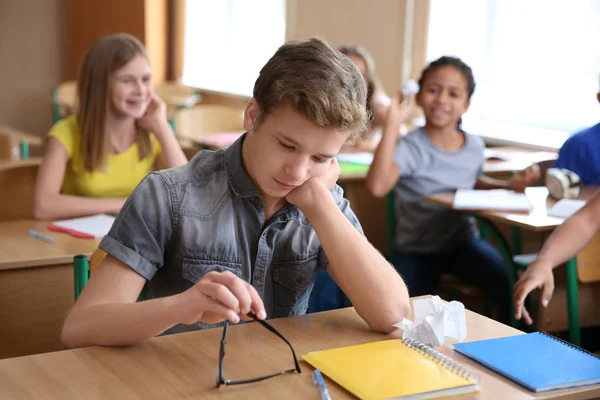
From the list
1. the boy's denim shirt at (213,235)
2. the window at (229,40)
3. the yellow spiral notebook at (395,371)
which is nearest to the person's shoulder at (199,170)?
the boy's denim shirt at (213,235)

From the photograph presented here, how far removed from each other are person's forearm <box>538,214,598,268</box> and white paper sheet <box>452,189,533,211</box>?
2.71 ft

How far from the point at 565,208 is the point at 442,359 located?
173 cm

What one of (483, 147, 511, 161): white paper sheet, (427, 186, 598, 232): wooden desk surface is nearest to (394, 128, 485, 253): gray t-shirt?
(427, 186, 598, 232): wooden desk surface

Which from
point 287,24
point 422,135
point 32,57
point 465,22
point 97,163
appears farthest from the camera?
point 32,57

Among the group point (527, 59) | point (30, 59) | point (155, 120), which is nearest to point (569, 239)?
point (155, 120)

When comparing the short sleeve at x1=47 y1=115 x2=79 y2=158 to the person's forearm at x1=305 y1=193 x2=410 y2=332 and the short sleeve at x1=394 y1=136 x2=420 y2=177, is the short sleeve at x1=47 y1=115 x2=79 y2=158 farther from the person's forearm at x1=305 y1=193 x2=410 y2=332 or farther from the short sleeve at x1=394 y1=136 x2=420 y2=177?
the person's forearm at x1=305 y1=193 x2=410 y2=332

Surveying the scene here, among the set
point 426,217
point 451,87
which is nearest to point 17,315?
point 426,217

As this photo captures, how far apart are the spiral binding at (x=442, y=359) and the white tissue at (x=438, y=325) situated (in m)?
0.02

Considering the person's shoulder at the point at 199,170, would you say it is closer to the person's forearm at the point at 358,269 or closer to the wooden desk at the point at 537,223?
the person's forearm at the point at 358,269

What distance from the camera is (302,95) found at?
4.32 ft

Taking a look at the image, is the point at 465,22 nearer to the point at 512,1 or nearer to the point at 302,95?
the point at 512,1

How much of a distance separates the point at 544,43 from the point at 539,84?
21 centimetres

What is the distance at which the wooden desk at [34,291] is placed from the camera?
209cm

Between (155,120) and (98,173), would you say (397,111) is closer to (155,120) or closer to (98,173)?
(155,120)
